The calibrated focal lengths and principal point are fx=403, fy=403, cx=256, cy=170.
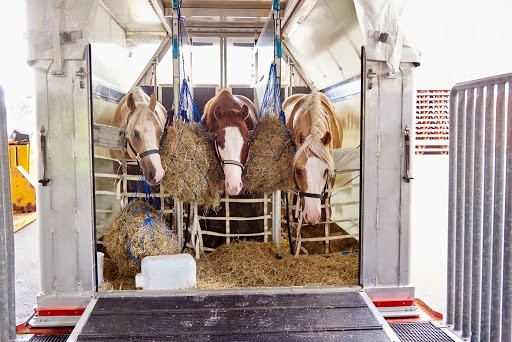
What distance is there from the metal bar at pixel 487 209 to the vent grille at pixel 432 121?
12930mm

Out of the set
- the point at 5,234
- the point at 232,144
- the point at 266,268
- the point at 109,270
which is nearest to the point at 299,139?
the point at 232,144

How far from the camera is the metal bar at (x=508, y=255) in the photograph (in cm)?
219

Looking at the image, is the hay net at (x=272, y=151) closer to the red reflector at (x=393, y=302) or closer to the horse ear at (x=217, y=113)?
the horse ear at (x=217, y=113)

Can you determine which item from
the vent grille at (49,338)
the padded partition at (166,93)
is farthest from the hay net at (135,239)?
the padded partition at (166,93)

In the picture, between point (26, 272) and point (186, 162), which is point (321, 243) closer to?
point (186, 162)

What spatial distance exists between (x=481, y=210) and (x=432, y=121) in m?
13.4

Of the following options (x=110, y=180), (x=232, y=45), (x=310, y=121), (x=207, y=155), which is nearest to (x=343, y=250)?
(x=310, y=121)

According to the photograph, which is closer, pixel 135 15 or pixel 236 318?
pixel 236 318

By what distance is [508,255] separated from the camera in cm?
219

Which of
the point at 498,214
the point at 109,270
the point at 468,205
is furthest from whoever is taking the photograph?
the point at 109,270

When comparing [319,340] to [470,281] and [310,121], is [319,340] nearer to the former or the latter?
[470,281]

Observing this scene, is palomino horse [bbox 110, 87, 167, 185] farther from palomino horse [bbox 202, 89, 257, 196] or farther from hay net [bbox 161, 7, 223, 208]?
palomino horse [bbox 202, 89, 257, 196]

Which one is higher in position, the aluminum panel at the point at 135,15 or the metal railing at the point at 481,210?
the aluminum panel at the point at 135,15

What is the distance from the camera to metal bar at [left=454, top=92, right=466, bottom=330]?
2665 millimetres
